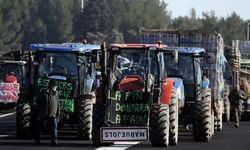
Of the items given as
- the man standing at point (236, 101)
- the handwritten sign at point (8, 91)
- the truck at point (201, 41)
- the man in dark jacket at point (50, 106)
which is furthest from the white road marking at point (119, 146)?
the handwritten sign at point (8, 91)

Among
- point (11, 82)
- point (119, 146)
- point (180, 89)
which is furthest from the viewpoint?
point (11, 82)

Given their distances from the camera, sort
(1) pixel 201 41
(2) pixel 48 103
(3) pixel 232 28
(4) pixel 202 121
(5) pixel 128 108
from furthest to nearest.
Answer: (3) pixel 232 28, (1) pixel 201 41, (4) pixel 202 121, (2) pixel 48 103, (5) pixel 128 108

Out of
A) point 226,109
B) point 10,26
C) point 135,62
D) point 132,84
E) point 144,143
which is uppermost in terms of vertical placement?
point 10,26

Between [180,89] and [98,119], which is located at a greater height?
[180,89]

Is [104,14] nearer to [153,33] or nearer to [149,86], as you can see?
[153,33]

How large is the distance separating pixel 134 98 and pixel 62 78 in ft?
11.3

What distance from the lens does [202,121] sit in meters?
25.3

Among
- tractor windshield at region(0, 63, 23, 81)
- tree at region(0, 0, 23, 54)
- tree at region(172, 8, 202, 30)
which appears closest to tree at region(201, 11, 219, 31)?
tree at region(172, 8, 202, 30)

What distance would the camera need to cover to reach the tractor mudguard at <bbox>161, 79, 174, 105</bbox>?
23234mm

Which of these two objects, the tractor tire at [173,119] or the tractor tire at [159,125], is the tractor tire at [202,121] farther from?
the tractor tire at [159,125]

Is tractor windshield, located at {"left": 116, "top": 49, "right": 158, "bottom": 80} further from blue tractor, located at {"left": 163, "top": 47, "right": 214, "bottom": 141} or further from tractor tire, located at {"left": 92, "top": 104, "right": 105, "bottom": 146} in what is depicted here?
blue tractor, located at {"left": 163, "top": 47, "right": 214, "bottom": 141}

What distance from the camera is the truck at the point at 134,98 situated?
2267cm

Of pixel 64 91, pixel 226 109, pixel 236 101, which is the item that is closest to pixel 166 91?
pixel 64 91

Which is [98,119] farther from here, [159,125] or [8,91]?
[8,91]
